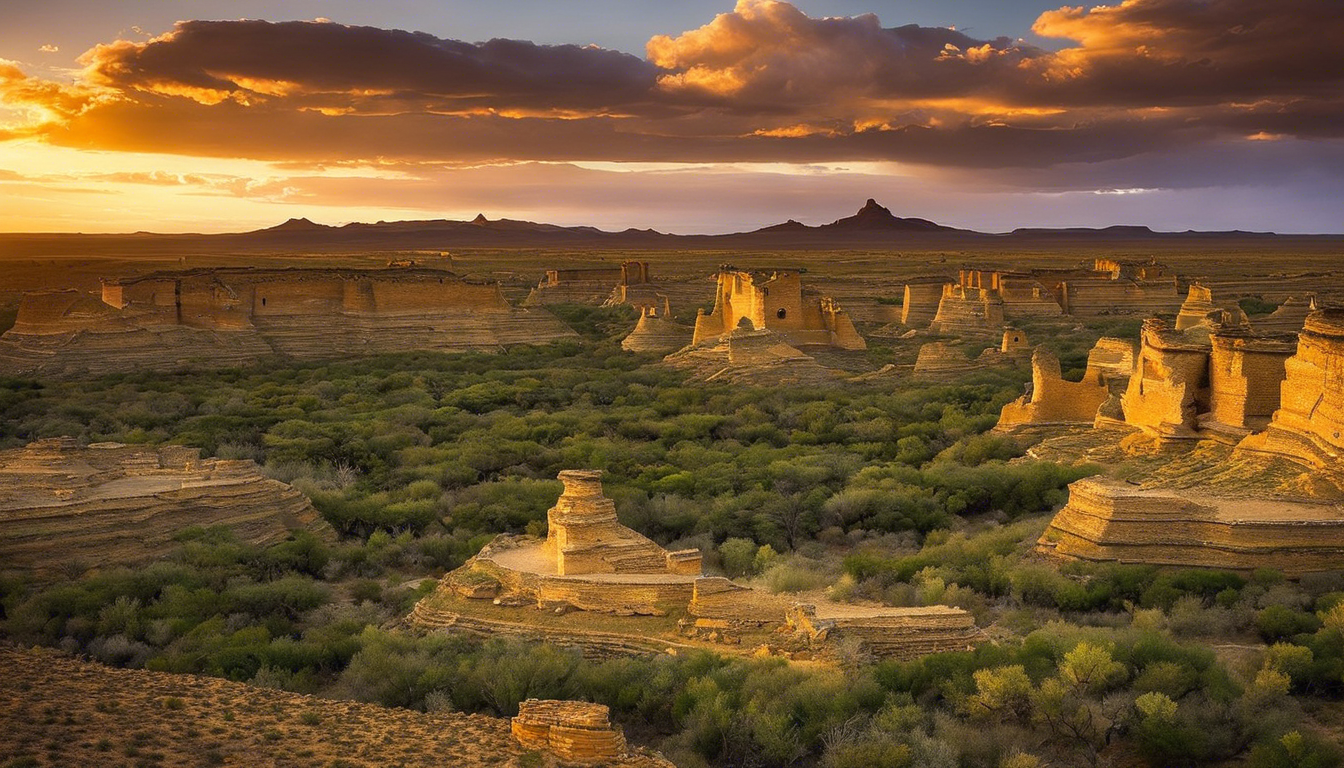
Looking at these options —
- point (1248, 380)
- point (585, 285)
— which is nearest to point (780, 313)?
point (1248, 380)

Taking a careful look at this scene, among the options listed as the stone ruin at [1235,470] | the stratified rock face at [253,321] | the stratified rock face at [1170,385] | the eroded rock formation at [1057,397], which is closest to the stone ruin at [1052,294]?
the stratified rock face at [253,321]

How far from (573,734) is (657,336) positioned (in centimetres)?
3930

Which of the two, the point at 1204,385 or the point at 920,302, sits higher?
the point at 1204,385

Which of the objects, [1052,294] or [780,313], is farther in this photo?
[1052,294]

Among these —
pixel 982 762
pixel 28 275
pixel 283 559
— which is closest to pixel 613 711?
pixel 982 762

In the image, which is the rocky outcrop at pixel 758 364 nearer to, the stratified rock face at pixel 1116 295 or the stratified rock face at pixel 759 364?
the stratified rock face at pixel 759 364

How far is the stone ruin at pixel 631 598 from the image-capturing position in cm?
1362

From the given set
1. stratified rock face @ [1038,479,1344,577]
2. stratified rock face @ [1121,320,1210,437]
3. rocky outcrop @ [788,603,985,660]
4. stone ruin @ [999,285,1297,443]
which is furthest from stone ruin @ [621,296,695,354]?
rocky outcrop @ [788,603,985,660]

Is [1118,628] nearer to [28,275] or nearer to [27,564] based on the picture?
[27,564]

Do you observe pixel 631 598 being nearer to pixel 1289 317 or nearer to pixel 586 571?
pixel 586 571

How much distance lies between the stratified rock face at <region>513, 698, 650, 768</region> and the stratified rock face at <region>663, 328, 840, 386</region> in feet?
92.2

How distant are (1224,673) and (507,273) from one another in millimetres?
97143

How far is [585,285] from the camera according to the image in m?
75.5

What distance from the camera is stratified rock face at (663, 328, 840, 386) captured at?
3838 cm
